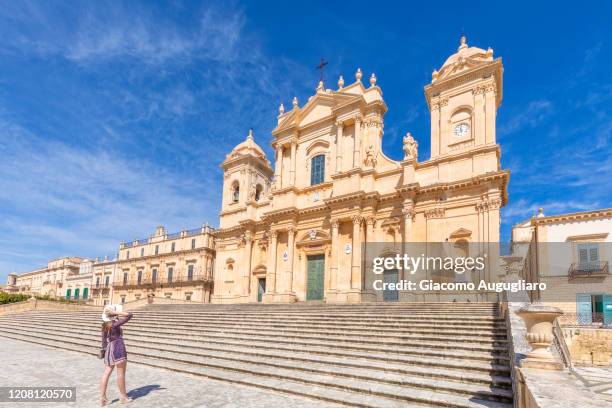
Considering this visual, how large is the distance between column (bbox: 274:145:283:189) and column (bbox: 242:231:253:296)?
165 inches

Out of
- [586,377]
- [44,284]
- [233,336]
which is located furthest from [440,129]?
[44,284]

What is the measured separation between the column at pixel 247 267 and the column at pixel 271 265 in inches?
88.2

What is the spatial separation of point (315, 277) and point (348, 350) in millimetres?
15080

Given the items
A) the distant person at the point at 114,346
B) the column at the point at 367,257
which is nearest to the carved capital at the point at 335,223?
the column at the point at 367,257

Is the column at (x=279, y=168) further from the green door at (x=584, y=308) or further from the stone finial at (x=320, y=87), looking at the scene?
the green door at (x=584, y=308)

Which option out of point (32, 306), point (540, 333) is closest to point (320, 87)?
point (540, 333)

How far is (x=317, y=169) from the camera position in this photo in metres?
26.6

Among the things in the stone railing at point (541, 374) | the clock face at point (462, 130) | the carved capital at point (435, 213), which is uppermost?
the clock face at point (462, 130)

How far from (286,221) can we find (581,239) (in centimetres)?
1814

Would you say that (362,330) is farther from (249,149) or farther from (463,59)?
(249,149)

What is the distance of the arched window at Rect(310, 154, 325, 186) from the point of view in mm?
26203

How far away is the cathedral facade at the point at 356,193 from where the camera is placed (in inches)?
800

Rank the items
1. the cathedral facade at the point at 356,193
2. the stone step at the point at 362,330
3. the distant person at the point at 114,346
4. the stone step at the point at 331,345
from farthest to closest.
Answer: the cathedral facade at the point at 356,193, the stone step at the point at 362,330, the stone step at the point at 331,345, the distant person at the point at 114,346

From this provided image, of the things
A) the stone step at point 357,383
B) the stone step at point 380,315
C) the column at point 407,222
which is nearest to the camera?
the stone step at point 357,383
